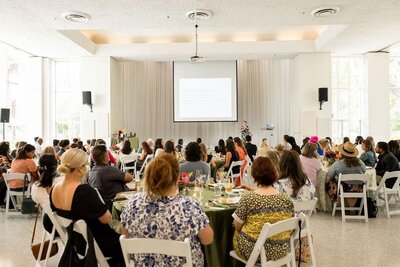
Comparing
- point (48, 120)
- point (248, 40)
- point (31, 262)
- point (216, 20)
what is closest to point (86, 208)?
point (31, 262)

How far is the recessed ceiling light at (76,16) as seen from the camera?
24.7ft

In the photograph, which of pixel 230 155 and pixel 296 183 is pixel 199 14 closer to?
pixel 230 155

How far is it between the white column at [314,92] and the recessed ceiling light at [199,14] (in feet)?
17.4

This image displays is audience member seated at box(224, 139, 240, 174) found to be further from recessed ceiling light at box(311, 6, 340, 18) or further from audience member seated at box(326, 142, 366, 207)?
recessed ceiling light at box(311, 6, 340, 18)

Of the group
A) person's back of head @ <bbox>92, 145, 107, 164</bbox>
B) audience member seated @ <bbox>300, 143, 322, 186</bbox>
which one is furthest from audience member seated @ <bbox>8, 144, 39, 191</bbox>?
audience member seated @ <bbox>300, 143, 322, 186</bbox>

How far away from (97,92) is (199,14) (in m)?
5.84

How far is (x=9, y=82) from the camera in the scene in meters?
11.8

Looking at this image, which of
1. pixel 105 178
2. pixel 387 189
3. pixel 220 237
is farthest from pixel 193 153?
pixel 387 189

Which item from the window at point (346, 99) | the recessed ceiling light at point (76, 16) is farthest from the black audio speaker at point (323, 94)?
the recessed ceiling light at point (76, 16)

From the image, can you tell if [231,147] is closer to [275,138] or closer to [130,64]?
[275,138]

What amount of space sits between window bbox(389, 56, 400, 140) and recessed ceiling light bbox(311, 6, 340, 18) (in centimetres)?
742

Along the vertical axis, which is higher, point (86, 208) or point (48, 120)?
point (48, 120)

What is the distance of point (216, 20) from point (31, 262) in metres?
6.64

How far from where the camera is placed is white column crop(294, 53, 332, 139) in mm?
11875
